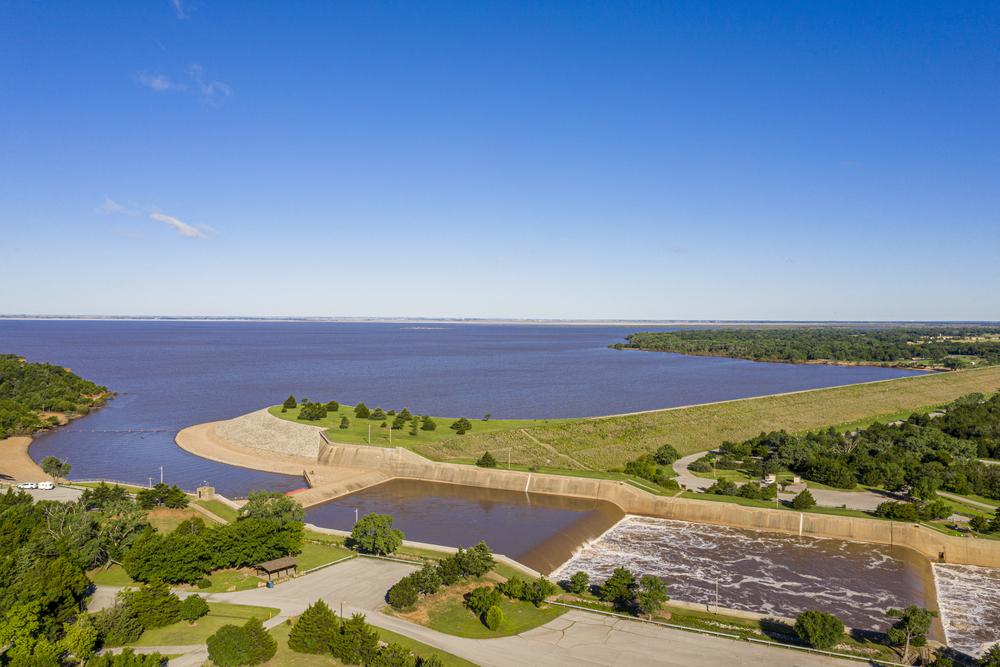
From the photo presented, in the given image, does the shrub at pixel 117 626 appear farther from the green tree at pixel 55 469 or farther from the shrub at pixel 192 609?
the green tree at pixel 55 469

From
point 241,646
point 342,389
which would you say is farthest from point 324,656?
point 342,389

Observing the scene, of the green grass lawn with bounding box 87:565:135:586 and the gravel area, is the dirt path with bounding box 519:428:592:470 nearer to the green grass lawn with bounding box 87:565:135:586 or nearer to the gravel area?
the gravel area

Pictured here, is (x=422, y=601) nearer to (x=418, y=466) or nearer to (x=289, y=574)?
(x=289, y=574)

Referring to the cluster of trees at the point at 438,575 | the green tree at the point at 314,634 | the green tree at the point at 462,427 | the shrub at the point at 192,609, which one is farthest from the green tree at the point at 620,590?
the green tree at the point at 462,427

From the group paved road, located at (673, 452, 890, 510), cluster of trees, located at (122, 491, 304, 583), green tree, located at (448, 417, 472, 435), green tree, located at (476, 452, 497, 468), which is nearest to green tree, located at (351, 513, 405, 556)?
cluster of trees, located at (122, 491, 304, 583)

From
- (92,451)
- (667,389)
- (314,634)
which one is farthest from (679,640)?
(667,389)

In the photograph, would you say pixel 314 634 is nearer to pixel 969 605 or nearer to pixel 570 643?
pixel 570 643
